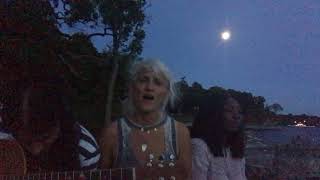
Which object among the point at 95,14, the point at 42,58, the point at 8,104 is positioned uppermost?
the point at 95,14

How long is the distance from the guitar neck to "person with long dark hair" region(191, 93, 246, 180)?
0.87 m

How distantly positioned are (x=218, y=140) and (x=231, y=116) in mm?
195

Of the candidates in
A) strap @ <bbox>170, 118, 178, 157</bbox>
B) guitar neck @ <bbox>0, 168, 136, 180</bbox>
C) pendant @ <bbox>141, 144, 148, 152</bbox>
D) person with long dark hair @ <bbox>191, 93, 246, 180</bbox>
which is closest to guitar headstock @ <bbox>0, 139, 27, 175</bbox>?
guitar neck @ <bbox>0, 168, 136, 180</bbox>

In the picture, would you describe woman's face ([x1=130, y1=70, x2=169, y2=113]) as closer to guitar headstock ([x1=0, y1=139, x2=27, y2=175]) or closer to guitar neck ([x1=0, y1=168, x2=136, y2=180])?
guitar neck ([x1=0, y1=168, x2=136, y2=180])

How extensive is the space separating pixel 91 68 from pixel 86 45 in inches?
16.8

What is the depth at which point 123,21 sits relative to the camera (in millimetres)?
11047

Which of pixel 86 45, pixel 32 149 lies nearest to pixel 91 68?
pixel 86 45

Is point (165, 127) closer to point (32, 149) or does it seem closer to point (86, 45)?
point (32, 149)

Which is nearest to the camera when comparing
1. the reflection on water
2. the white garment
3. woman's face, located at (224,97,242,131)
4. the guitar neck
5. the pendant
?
the guitar neck

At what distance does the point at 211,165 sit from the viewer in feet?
9.89

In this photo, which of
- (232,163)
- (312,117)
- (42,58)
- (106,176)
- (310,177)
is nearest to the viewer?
(106,176)

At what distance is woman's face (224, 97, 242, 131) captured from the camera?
3143 mm

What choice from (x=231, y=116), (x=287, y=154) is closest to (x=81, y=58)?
(x=287, y=154)

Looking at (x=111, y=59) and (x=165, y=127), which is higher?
(x=111, y=59)
